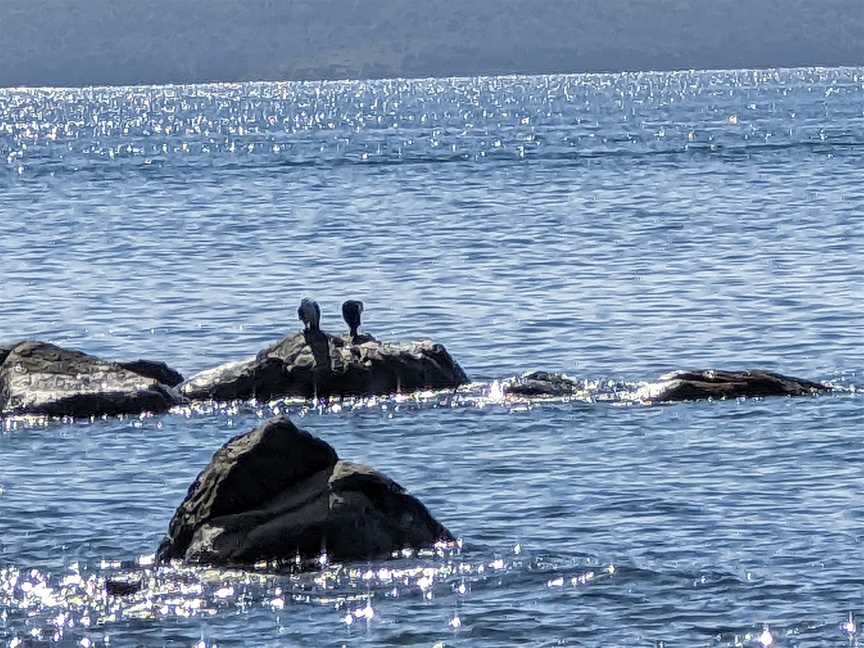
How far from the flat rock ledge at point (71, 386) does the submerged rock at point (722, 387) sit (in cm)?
838

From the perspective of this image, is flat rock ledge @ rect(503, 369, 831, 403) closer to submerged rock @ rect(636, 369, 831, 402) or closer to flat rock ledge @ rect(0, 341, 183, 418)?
submerged rock @ rect(636, 369, 831, 402)

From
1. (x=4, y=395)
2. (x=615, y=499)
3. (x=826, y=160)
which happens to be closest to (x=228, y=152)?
(x=826, y=160)

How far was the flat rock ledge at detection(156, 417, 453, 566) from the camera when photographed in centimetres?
2400

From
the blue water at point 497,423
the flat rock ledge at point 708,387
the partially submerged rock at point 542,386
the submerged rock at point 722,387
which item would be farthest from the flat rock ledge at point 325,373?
the submerged rock at point 722,387

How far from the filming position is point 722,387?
35.0 m

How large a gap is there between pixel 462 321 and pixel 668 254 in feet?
52.4

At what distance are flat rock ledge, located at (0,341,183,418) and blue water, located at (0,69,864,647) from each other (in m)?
0.88

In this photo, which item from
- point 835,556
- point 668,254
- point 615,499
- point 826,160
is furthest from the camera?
point 826,160

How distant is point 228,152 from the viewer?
14575 centimetres

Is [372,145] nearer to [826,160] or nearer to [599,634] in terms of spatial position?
[826,160]

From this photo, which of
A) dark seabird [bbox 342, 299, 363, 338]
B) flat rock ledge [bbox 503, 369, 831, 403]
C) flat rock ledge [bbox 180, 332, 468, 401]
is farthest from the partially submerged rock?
dark seabird [bbox 342, 299, 363, 338]

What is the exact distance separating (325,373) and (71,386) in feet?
14.6

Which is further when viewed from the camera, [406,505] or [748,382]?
[748,382]

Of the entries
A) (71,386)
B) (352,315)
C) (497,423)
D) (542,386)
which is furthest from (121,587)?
(352,315)
